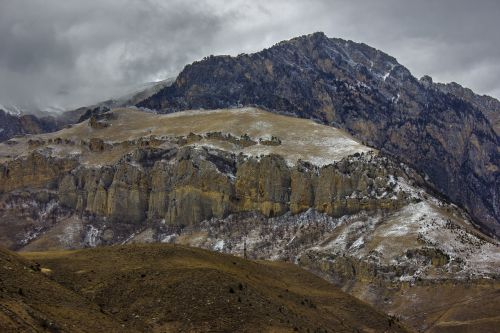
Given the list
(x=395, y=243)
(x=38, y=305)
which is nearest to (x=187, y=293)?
(x=38, y=305)

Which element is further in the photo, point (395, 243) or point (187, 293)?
point (395, 243)

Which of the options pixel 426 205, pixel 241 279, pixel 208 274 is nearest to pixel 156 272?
pixel 208 274

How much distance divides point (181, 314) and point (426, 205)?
5239 inches

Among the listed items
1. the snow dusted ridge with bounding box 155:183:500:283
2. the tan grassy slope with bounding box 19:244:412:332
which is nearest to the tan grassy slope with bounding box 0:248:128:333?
the tan grassy slope with bounding box 19:244:412:332

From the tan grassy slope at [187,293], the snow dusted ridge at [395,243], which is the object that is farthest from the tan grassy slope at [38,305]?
the snow dusted ridge at [395,243]

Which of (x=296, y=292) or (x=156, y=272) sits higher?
(x=156, y=272)

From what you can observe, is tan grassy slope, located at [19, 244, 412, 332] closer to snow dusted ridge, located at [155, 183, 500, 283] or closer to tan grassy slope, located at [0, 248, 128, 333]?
tan grassy slope, located at [0, 248, 128, 333]

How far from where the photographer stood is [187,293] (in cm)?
5694

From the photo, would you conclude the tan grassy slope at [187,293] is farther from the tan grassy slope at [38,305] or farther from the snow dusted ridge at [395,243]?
the snow dusted ridge at [395,243]

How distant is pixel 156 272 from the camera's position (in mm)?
60219

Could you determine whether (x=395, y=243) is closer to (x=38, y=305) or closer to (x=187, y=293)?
(x=187, y=293)

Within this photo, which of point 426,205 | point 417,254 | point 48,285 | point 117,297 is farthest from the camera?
point 426,205

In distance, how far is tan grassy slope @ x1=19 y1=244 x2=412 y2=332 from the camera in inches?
2126

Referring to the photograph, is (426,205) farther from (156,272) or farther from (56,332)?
(56,332)
